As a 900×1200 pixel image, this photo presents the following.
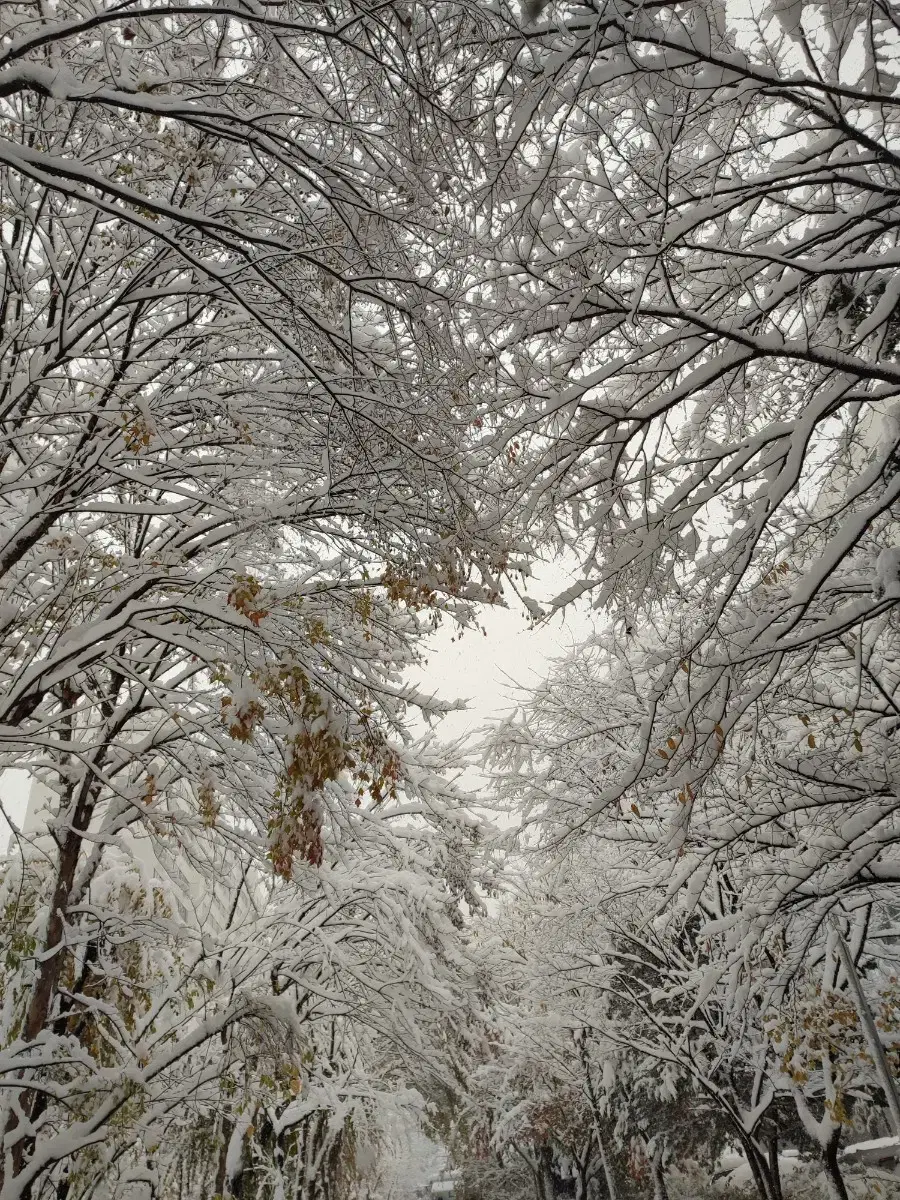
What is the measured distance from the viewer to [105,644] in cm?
433

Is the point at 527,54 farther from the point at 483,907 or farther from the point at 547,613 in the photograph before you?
the point at 483,907

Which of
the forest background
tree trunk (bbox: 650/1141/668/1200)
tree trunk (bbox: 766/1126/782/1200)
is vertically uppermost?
the forest background

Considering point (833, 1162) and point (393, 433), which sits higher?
point (393, 433)

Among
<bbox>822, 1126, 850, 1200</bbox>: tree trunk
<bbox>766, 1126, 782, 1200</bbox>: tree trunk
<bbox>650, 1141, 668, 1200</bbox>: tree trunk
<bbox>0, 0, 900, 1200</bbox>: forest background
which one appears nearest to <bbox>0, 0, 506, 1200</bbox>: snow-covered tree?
<bbox>0, 0, 900, 1200</bbox>: forest background

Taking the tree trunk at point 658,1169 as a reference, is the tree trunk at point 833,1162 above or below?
above

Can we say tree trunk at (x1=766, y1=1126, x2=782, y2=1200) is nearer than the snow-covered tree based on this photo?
No

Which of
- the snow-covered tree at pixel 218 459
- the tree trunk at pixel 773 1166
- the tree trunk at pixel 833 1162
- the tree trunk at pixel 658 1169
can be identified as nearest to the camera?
the snow-covered tree at pixel 218 459

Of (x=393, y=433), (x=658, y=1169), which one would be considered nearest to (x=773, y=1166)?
(x=658, y=1169)

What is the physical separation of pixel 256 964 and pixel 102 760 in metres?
2.42

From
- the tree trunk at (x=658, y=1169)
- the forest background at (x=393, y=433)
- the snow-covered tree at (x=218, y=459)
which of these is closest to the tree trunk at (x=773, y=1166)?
the forest background at (x=393, y=433)

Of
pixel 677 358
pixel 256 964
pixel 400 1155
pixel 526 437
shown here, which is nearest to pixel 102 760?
pixel 256 964

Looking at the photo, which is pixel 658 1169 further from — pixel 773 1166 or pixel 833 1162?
pixel 833 1162

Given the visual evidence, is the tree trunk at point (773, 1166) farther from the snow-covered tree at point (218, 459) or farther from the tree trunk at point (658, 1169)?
the snow-covered tree at point (218, 459)

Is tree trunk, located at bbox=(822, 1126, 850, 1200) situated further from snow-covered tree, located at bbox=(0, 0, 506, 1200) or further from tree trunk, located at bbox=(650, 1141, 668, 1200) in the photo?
tree trunk, located at bbox=(650, 1141, 668, 1200)
